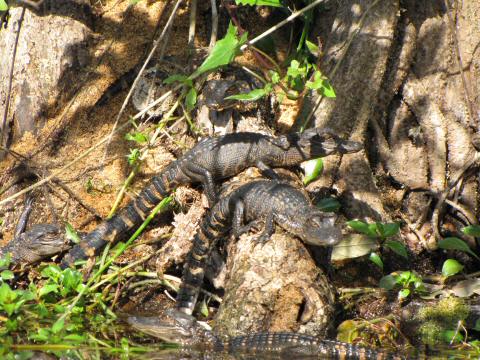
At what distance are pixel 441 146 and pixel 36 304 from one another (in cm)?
344

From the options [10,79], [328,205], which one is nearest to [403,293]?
[328,205]

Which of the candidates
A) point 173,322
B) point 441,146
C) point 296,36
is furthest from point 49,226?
point 441,146

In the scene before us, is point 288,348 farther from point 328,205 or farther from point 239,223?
point 328,205

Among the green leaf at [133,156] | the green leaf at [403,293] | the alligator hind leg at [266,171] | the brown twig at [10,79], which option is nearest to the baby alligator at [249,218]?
the alligator hind leg at [266,171]

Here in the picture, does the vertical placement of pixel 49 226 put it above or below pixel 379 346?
above

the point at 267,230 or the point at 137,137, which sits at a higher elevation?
the point at 137,137

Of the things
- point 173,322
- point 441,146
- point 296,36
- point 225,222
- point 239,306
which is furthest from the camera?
point 296,36

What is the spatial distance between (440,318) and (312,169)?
170cm

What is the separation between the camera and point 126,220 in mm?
5973

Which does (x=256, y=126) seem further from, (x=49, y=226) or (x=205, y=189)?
(x=49, y=226)

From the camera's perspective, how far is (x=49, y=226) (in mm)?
6199

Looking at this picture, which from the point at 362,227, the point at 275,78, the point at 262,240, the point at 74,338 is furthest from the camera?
the point at 275,78

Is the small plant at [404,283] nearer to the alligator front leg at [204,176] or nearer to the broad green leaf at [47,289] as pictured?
the alligator front leg at [204,176]

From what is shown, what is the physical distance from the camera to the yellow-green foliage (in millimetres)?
4789
